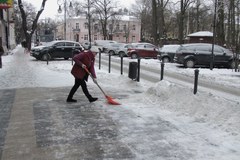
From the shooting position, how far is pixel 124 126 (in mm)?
6441

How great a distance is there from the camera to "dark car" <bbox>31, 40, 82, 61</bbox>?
2483 cm

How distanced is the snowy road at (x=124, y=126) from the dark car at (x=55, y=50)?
1512 cm

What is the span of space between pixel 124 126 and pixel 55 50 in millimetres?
19813

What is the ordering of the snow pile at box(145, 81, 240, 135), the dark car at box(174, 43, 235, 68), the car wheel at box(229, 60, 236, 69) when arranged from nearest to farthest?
the snow pile at box(145, 81, 240, 135)
the car wheel at box(229, 60, 236, 69)
the dark car at box(174, 43, 235, 68)

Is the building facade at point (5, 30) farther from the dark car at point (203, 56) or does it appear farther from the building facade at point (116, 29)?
the building facade at point (116, 29)

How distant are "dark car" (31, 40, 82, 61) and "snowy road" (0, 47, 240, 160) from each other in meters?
15.1

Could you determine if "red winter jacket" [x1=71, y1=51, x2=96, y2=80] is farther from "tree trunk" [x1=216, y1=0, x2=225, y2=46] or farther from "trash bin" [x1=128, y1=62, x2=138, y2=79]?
"tree trunk" [x1=216, y1=0, x2=225, y2=46]

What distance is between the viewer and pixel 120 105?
841cm

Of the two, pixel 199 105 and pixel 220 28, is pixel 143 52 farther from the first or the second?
pixel 199 105

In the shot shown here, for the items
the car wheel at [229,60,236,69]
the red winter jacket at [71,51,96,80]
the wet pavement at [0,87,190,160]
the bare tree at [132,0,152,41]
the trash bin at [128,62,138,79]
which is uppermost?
the bare tree at [132,0,152,41]

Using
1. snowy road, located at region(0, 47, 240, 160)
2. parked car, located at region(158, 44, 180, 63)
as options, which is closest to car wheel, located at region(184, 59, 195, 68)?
parked car, located at region(158, 44, 180, 63)

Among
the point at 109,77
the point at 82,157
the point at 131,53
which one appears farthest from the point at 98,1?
the point at 82,157

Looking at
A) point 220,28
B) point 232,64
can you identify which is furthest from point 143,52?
point 232,64

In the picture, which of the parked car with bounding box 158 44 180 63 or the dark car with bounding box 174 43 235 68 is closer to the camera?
the dark car with bounding box 174 43 235 68
